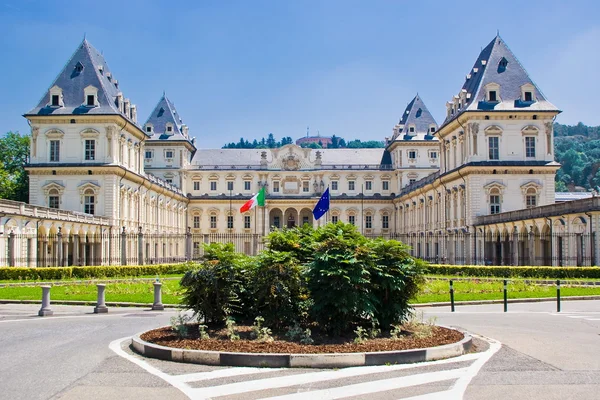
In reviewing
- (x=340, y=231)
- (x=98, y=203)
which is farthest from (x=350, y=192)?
(x=340, y=231)

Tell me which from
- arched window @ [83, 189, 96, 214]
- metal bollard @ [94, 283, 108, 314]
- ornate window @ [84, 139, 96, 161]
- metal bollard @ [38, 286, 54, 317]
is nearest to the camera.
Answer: metal bollard @ [38, 286, 54, 317]

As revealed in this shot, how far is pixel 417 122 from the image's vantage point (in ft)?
299

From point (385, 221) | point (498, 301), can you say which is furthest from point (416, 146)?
point (498, 301)

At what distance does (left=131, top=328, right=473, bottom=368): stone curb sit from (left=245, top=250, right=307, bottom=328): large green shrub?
99.6 inches

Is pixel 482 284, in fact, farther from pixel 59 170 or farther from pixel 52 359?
pixel 59 170

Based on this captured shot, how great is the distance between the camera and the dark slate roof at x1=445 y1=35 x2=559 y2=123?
55.3 metres

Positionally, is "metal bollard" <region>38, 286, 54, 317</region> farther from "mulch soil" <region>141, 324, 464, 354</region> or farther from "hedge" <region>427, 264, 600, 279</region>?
"hedge" <region>427, 264, 600, 279</region>

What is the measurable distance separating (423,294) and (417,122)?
7009cm

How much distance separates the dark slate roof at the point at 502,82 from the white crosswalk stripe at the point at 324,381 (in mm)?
46314

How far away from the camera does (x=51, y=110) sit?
185 feet

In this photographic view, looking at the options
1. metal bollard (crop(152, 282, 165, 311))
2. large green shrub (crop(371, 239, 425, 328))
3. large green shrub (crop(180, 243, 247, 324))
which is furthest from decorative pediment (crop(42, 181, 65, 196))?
large green shrub (crop(371, 239, 425, 328))

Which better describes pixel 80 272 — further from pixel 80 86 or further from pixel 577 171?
pixel 577 171

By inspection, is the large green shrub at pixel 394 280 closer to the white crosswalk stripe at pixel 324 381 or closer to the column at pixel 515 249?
the white crosswalk stripe at pixel 324 381

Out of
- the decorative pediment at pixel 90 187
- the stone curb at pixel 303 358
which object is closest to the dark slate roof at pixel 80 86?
the decorative pediment at pixel 90 187
